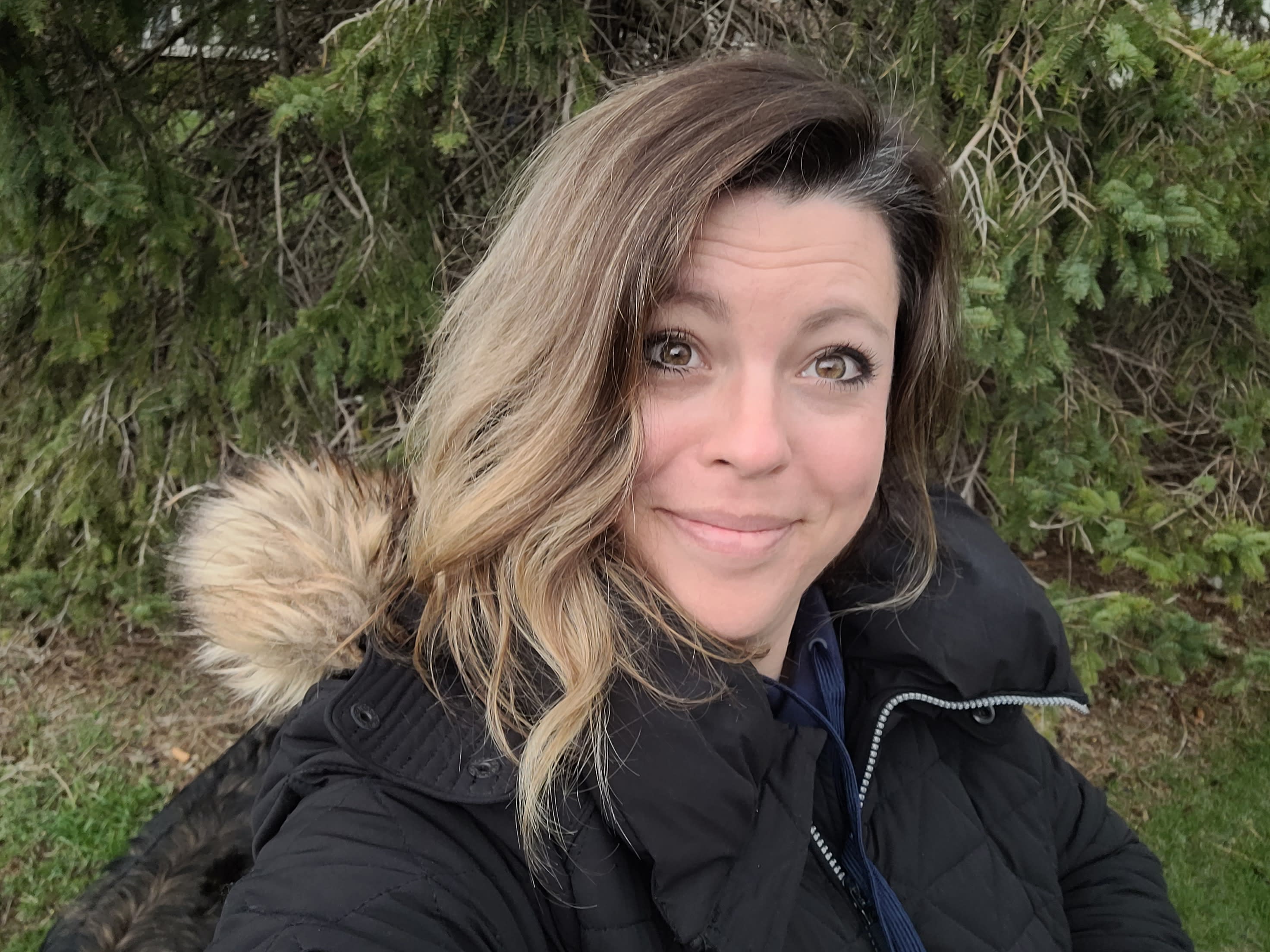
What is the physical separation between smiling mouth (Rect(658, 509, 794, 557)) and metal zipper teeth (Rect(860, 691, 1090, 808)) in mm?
580

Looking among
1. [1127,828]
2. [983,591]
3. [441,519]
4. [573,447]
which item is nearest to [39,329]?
[441,519]

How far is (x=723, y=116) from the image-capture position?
3.97 feet

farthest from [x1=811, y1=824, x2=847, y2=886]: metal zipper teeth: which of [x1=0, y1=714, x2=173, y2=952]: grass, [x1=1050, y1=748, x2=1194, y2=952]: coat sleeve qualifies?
[x1=0, y1=714, x2=173, y2=952]: grass

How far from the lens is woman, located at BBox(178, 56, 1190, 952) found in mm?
1035

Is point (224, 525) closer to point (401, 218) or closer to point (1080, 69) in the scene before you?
point (401, 218)

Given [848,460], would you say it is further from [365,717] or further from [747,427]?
[365,717]

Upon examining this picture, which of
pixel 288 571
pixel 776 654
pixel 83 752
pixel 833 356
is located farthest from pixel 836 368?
pixel 83 752

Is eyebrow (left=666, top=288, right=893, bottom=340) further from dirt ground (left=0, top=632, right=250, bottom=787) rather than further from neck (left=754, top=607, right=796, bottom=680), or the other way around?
dirt ground (left=0, top=632, right=250, bottom=787)

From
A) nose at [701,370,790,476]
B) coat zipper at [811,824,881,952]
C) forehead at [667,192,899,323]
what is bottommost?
coat zipper at [811,824,881,952]

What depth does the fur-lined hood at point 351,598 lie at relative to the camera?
4.27 ft

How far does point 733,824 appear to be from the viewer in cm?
113

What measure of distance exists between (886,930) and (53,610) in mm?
3806

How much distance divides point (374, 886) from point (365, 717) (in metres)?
0.21

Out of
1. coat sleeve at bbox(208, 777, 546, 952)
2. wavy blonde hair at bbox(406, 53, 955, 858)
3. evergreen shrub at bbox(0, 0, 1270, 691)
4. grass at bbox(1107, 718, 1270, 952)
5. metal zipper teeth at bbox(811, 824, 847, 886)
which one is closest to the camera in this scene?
coat sleeve at bbox(208, 777, 546, 952)
